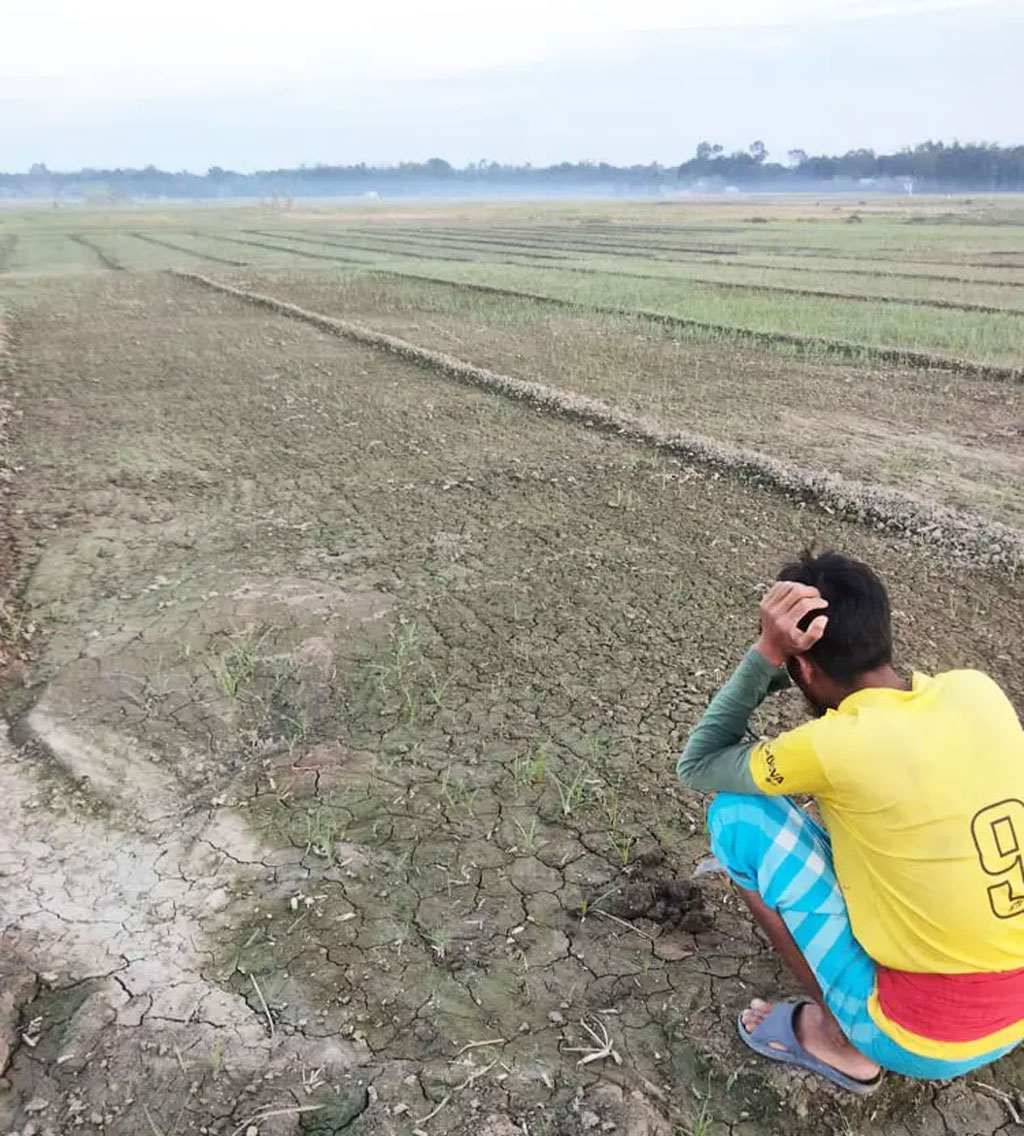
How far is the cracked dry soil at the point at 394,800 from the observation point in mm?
2160

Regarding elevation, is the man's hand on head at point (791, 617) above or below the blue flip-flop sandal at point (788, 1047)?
above

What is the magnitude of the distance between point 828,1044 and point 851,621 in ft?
3.19

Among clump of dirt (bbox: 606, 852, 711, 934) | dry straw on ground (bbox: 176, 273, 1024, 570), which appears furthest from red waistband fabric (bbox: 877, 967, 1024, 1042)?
dry straw on ground (bbox: 176, 273, 1024, 570)

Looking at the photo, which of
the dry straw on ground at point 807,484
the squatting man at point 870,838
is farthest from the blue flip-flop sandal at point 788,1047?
the dry straw on ground at point 807,484

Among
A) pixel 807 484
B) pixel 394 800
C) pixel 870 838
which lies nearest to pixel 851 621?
pixel 870 838

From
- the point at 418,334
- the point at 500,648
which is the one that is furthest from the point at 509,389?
the point at 500,648

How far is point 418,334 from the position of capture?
12.3m

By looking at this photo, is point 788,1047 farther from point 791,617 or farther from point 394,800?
point 394,800

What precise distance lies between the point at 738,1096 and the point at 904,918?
2.23 feet

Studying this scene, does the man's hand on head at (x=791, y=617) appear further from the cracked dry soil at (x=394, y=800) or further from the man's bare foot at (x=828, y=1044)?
the cracked dry soil at (x=394, y=800)

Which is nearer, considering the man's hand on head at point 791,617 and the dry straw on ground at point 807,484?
the man's hand on head at point 791,617

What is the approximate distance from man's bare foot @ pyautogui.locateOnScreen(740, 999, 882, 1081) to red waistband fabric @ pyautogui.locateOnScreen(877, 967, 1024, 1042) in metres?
0.28

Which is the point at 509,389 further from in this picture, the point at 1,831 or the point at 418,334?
the point at 1,831

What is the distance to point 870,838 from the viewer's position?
5.87 ft
